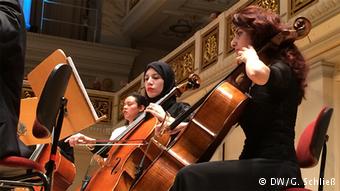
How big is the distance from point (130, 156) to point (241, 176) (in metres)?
1.19

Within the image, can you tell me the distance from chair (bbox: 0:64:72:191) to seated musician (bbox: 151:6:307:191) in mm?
544

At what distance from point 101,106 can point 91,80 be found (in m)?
1.18

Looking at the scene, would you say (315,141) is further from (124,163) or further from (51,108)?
(124,163)

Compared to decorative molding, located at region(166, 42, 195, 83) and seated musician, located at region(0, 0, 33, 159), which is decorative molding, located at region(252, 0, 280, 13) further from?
seated musician, located at region(0, 0, 33, 159)

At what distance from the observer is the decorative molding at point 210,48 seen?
25.7 feet

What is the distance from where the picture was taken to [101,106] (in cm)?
1090

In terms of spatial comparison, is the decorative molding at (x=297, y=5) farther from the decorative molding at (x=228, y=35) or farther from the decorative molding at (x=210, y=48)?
the decorative molding at (x=210, y=48)

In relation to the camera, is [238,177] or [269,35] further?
[269,35]

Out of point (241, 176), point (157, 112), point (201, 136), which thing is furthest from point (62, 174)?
point (241, 176)

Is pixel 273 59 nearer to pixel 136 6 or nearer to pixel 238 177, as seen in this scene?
pixel 238 177

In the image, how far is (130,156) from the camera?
3.41 metres

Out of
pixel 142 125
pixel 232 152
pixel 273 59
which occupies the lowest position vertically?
pixel 232 152

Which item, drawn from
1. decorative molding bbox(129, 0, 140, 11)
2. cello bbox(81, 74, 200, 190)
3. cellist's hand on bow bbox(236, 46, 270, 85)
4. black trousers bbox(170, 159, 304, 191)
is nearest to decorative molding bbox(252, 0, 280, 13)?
cello bbox(81, 74, 200, 190)

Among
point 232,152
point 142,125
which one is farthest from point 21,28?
point 232,152
